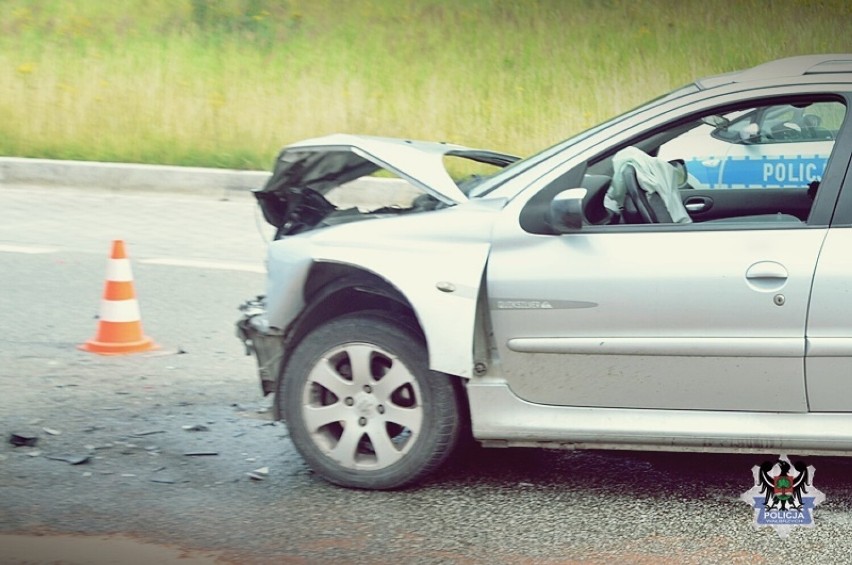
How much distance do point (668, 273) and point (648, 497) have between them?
0.89m

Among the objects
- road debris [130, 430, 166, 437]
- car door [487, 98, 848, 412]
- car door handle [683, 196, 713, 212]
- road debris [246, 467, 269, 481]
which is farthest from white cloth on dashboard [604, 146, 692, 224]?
road debris [130, 430, 166, 437]

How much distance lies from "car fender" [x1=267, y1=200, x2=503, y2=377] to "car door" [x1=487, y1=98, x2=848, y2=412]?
11cm

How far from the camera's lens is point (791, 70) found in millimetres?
4902

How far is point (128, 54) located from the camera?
18531 mm

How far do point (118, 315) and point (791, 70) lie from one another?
13.1 ft

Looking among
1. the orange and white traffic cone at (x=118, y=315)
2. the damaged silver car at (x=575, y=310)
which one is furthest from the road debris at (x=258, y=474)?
the orange and white traffic cone at (x=118, y=315)

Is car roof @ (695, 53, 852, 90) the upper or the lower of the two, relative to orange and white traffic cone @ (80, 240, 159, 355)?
upper

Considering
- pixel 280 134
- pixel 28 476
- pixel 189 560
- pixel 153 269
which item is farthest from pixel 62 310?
pixel 280 134

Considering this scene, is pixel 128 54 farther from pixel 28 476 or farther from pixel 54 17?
pixel 28 476

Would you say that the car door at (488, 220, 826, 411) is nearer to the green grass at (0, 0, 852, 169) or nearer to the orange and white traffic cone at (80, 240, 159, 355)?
the orange and white traffic cone at (80, 240, 159, 355)

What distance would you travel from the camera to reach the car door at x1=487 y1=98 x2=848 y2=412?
4.62m

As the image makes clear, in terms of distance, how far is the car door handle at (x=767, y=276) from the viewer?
461 cm

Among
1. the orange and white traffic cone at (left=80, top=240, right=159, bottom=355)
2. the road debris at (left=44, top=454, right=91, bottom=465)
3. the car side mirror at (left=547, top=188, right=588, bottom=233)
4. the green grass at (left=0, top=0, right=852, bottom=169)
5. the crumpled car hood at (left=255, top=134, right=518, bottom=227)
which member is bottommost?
the road debris at (left=44, top=454, right=91, bottom=465)

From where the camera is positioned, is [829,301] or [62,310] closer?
[829,301]
